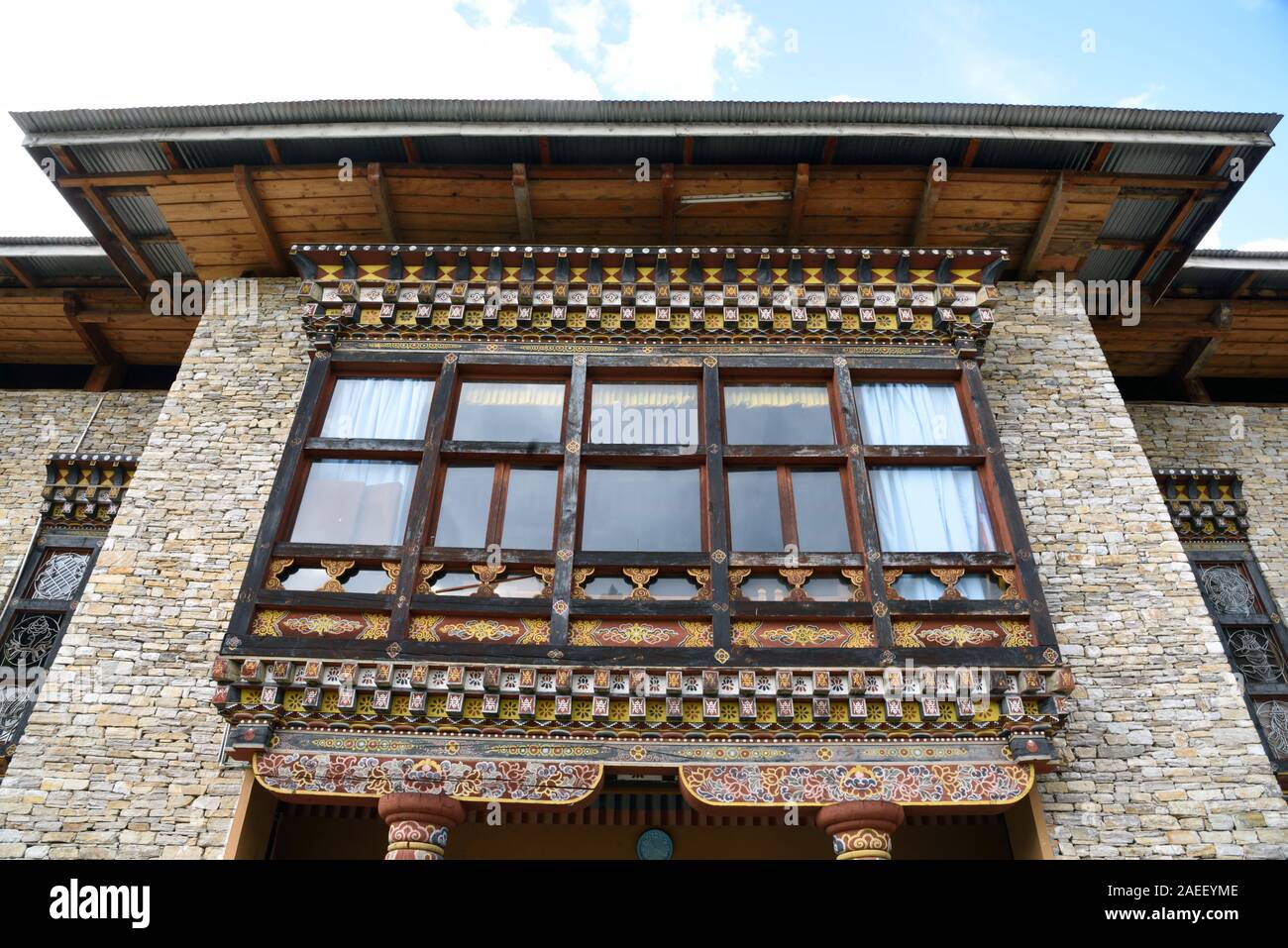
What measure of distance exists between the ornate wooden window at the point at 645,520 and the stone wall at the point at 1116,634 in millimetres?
1190

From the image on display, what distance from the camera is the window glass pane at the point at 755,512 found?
25.5 feet

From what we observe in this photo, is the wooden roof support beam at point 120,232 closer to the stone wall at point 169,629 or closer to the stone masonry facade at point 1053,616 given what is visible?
the stone wall at point 169,629

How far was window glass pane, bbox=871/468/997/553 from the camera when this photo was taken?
7.87 m

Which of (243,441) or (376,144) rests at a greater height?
(376,144)

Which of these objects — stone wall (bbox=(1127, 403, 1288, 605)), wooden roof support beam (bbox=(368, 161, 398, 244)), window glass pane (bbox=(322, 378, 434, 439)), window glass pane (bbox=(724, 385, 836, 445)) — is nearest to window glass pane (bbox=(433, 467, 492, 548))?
window glass pane (bbox=(322, 378, 434, 439))

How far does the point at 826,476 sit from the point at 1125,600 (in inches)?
119

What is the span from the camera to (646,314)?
29.3ft

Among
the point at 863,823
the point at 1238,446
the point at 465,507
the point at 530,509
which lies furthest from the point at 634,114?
the point at 1238,446

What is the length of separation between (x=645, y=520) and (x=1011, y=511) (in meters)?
Answer: 3.07

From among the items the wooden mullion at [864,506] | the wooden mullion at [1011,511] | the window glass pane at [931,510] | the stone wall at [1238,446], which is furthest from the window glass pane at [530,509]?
the stone wall at [1238,446]

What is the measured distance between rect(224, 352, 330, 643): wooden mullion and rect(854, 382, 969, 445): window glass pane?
499 centimetres
